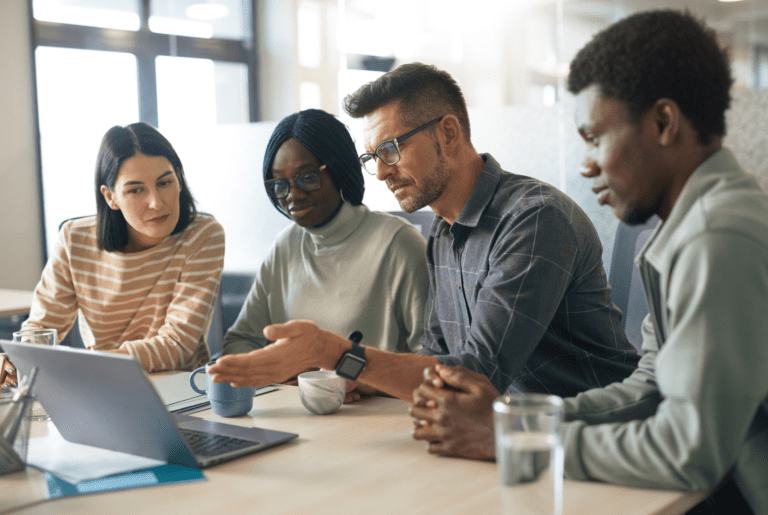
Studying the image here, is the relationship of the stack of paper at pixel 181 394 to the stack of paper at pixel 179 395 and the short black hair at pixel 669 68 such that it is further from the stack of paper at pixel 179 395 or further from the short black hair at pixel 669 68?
the short black hair at pixel 669 68

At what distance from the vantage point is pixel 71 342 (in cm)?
293

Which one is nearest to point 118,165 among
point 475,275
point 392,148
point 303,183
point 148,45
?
point 303,183

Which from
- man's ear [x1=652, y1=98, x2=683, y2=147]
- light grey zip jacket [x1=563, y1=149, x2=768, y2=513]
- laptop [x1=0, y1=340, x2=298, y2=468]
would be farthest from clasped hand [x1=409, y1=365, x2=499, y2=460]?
man's ear [x1=652, y1=98, x2=683, y2=147]

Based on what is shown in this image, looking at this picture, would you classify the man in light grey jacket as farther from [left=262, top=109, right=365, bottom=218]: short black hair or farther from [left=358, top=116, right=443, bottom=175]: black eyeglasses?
[left=262, top=109, right=365, bottom=218]: short black hair

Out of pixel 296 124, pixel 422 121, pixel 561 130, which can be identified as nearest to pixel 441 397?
pixel 422 121

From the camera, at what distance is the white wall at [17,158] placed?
3.86 m

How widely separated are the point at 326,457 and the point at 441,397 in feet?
0.64

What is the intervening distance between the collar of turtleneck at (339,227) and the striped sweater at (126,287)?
31 centimetres

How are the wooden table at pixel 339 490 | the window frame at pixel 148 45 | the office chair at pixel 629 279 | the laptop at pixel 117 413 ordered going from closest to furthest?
the wooden table at pixel 339 490 < the laptop at pixel 117 413 < the office chair at pixel 629 279 < the window frame at pixel 148 45

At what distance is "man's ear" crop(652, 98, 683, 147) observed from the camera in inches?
38.4

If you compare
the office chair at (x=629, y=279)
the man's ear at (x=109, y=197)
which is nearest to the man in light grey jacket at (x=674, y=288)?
the office chair at (x=629, y=279)

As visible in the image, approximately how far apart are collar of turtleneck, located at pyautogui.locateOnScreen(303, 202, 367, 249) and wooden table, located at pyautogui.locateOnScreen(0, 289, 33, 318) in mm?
1329

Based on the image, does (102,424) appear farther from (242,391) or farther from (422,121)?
(422,121)

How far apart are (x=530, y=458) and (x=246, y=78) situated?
4613 mm
